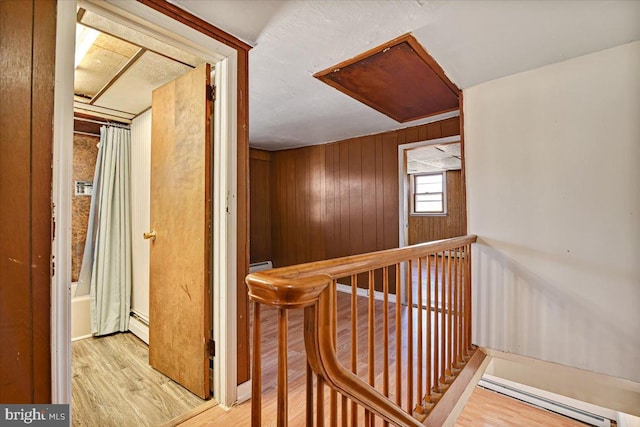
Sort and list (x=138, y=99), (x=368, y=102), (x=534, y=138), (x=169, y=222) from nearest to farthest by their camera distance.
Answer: (x=169, y=222)
(x=534, y=138)
(x=138, y=99)
(x=368, y=102)

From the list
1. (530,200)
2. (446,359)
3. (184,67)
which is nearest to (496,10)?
(530,200)

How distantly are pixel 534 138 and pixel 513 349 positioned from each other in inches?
61.8

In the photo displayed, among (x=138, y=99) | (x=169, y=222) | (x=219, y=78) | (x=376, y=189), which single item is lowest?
(x=169, y=222)

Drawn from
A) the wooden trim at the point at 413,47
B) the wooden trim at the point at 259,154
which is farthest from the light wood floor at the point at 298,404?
the wooden trim at the point at 259,154

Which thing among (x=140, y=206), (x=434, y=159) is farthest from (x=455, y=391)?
(x=434, y=159)

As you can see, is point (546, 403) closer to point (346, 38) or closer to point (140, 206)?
point (346, 38)

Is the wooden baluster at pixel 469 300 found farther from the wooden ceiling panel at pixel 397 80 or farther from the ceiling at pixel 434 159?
the ceiling at pixel 434 159

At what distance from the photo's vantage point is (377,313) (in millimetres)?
3172

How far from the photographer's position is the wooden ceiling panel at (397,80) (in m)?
1.85

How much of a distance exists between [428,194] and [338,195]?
4.39m

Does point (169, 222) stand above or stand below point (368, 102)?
below

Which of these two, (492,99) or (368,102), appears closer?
(492,99)

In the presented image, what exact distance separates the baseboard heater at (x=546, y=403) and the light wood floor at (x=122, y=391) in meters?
3.44

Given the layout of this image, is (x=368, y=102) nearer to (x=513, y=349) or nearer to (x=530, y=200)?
(x=530, y=200)
